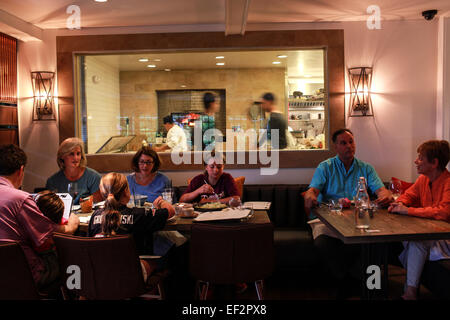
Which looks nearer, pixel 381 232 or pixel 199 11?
pixel 381 232

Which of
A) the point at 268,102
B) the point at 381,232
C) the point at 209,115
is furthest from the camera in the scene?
the point at 209,115

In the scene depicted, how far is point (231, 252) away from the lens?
220 cm

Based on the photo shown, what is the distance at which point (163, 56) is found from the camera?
16.5ft

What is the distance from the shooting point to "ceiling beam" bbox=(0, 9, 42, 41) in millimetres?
3932

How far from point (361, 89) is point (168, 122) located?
2.82m

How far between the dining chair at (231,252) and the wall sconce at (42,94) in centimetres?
324

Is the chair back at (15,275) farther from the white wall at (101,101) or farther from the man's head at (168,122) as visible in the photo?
the man's head at (168,122)

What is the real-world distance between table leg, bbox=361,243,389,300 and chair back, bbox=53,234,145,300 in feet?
4.67

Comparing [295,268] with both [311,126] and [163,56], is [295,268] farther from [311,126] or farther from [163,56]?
[163,56]

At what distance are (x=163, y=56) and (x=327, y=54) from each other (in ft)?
6.98

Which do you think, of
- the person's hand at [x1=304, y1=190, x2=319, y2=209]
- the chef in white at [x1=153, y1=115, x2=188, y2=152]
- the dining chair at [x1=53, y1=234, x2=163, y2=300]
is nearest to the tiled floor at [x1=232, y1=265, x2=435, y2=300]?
the person's hand at [x1=304, y1=190, x2=319, y2=209]

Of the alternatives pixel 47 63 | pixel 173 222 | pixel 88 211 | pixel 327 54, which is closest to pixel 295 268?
pixel 173 222
